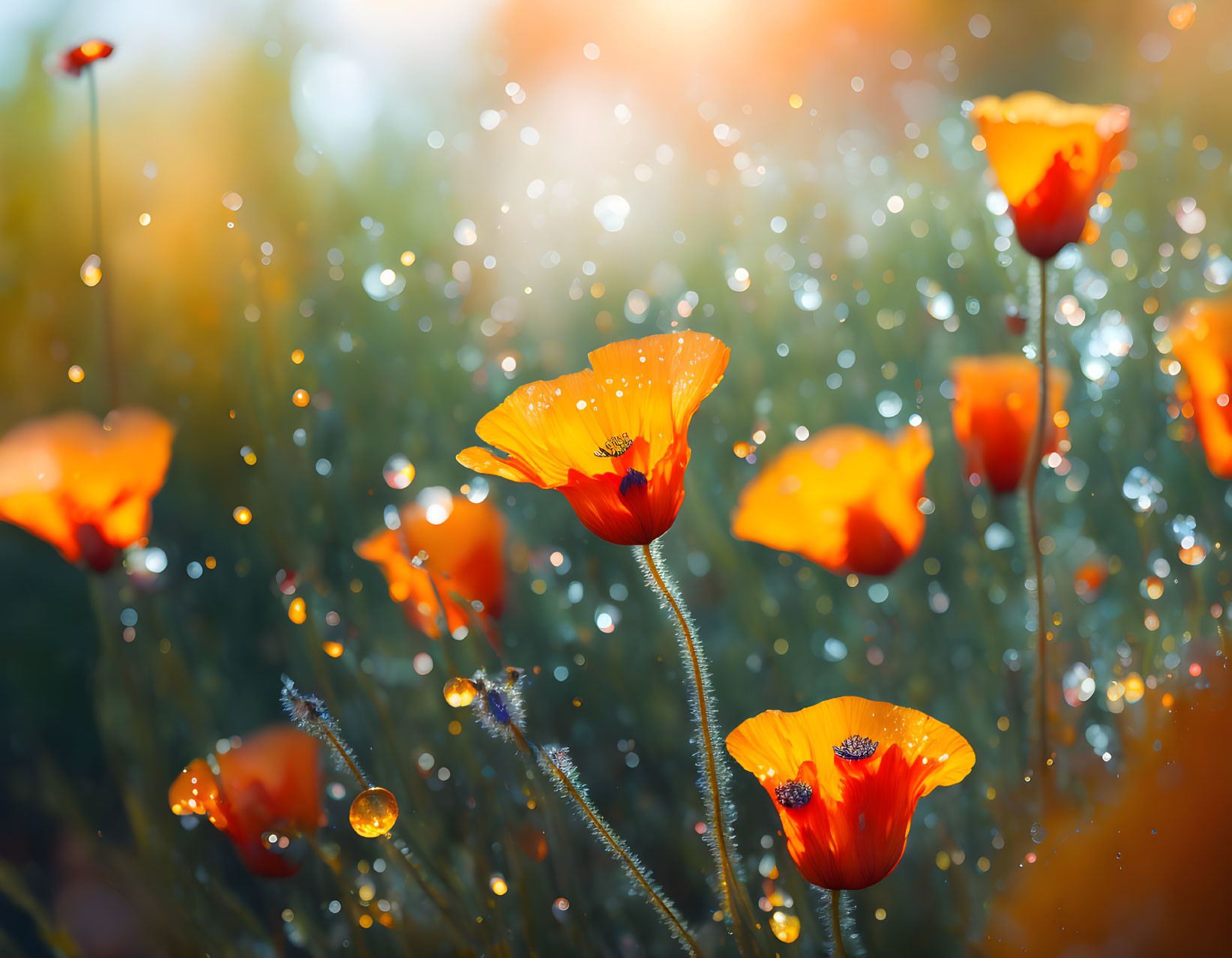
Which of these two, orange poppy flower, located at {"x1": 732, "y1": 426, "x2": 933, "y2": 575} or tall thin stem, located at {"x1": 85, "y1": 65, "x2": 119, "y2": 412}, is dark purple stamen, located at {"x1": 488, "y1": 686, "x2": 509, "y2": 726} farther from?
tall thin stem, located at {"x1": 85, "y1": 65, "x2": 119, "y2": 412}

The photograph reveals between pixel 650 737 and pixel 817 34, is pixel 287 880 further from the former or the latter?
pixel 817 34

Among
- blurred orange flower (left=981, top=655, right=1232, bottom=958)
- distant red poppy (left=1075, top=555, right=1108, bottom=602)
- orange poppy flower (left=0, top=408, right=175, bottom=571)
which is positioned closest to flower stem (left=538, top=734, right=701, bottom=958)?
blurred orange flower (left=981, top=655, right=1232, bottom=958)

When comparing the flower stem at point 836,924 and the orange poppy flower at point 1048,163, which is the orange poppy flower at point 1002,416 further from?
the flower stem at point 836,924

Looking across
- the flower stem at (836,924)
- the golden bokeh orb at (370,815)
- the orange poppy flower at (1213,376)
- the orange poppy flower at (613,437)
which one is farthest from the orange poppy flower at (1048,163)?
the golden bokeh orb at (370,815)

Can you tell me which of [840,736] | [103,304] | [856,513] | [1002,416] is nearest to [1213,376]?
[1002,416]

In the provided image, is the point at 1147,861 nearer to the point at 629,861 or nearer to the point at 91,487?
the point at 629,861
